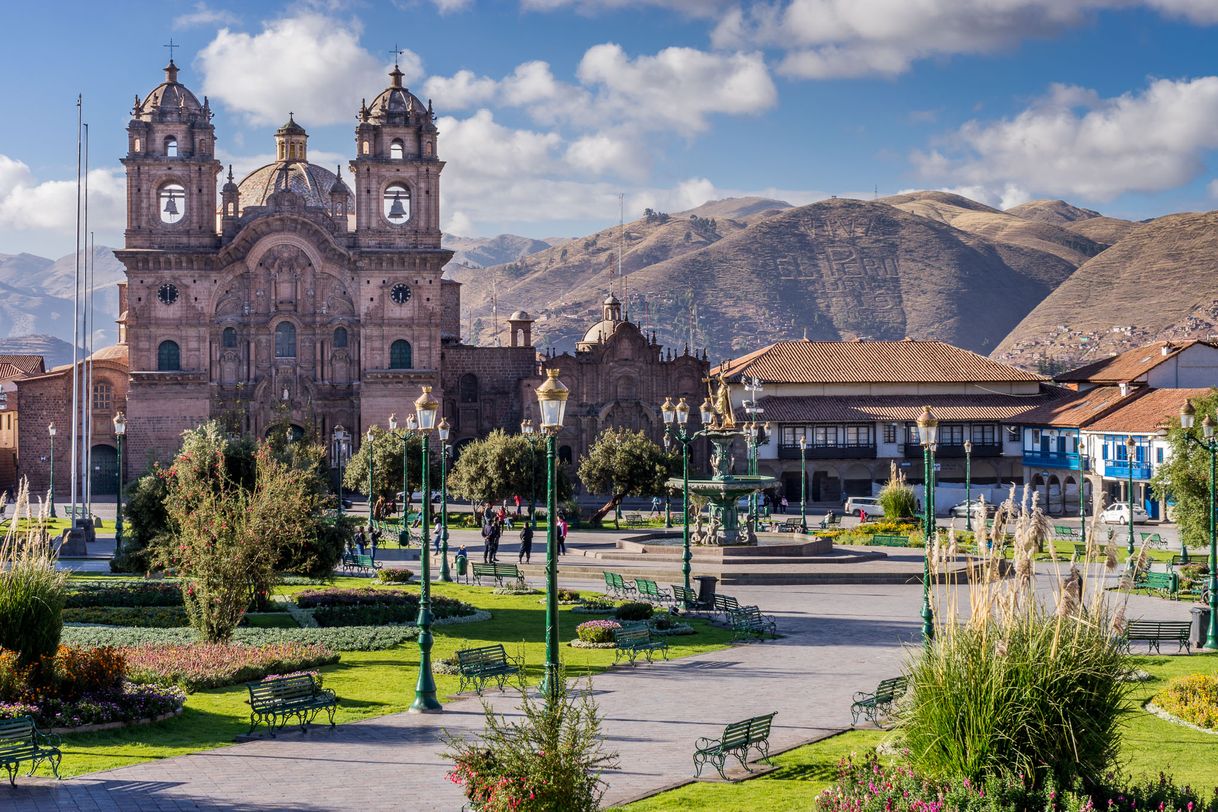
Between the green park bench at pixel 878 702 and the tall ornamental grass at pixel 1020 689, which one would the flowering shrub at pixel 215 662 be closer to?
the green park bench at pixel 878 702

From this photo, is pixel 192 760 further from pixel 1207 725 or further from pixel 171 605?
pixel 171 605

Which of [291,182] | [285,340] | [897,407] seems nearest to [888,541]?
[897,407]

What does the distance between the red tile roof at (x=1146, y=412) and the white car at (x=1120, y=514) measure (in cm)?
334

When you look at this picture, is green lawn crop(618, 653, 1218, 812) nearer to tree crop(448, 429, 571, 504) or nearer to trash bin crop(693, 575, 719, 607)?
trash bin crop(693, 575, 719, 607)

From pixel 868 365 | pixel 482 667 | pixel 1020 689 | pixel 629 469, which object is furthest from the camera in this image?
pixel 868 365

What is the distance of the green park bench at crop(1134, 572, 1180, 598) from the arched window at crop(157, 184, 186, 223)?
174ft

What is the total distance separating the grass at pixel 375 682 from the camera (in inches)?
705

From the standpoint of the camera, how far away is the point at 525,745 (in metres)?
12.4

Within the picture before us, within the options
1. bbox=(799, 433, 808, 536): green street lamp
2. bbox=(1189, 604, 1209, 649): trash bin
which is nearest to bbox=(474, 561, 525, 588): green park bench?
bbox=(799, 433, 808, 536): green street lamp

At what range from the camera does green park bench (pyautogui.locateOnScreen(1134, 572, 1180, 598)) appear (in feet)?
115

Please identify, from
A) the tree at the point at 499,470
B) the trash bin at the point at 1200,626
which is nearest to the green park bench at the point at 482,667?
the trash bin at the point at 1200,626

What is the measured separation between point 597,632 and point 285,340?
168ft

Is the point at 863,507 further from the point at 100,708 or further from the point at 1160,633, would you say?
the point at 100,708

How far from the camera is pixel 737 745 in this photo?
659 inches
